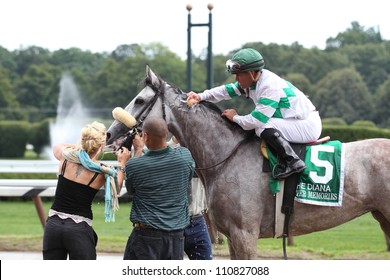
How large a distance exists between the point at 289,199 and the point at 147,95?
1.32 metres

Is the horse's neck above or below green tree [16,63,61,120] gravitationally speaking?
above

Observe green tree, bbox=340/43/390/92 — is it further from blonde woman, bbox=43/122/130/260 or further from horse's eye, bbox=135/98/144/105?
blonde woman, bbox=43/122/130/260

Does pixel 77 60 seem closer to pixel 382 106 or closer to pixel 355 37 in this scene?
pixel 355 37

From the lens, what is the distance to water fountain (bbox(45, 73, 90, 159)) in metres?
36.1

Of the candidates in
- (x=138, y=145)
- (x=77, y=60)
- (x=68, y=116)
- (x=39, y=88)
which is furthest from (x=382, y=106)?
(x=138, y=145)

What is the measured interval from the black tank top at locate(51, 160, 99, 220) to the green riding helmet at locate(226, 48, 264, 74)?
51.1 inches

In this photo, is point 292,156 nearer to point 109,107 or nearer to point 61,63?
point 109,107

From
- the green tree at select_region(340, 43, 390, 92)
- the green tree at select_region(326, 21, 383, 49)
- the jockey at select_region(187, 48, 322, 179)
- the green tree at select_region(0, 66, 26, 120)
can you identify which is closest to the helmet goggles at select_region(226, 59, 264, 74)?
the jockey at select_region(187, 48, 322, 179)

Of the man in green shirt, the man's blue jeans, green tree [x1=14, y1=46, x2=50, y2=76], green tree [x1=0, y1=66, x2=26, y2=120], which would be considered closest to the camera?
the man in green shirt

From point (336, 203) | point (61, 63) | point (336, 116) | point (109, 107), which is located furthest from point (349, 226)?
point (61, 63)

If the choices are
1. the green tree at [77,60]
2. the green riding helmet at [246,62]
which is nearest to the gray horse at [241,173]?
the green riding helmet at [246,62]

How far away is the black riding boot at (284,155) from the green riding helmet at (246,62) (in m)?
0.47

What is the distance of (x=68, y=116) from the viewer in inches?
1772

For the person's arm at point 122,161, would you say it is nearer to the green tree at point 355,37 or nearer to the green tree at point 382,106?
the green tree at point 382,106
